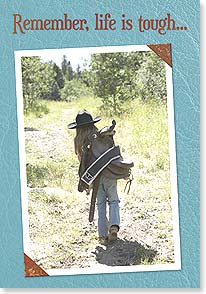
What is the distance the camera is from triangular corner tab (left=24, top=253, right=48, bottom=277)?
204 cm

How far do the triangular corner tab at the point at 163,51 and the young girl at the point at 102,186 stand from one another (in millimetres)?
285

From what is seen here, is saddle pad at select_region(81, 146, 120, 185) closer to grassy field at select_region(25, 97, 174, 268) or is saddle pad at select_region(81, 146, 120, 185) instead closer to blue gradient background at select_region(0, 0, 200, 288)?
grassy field at select_region(25, 97, 174, 268)

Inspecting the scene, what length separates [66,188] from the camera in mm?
2049

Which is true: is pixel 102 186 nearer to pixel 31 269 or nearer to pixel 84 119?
pixel 84 119

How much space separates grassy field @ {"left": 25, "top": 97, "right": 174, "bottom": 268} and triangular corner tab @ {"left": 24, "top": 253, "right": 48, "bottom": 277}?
0.02 meters

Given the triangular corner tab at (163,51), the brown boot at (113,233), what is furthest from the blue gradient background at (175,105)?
the brown boot at (113,233)

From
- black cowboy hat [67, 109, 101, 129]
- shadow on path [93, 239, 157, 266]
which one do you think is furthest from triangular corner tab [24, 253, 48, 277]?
black cowboy hat [67, 109, 101, 129]

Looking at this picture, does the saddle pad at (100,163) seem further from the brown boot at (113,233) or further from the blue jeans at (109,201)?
the brown boot at (113,233)

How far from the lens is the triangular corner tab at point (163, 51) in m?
2.03

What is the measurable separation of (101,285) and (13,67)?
77 cm

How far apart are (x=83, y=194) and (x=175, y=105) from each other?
417 mm

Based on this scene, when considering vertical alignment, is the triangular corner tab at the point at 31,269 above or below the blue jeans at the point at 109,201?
below

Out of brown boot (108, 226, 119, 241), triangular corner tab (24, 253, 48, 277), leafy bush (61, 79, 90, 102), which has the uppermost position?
leafy bush (61, 79, 90, 102)

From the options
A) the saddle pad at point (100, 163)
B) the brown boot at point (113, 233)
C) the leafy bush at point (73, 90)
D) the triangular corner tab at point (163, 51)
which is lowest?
the brown boot at point (113, 233)
